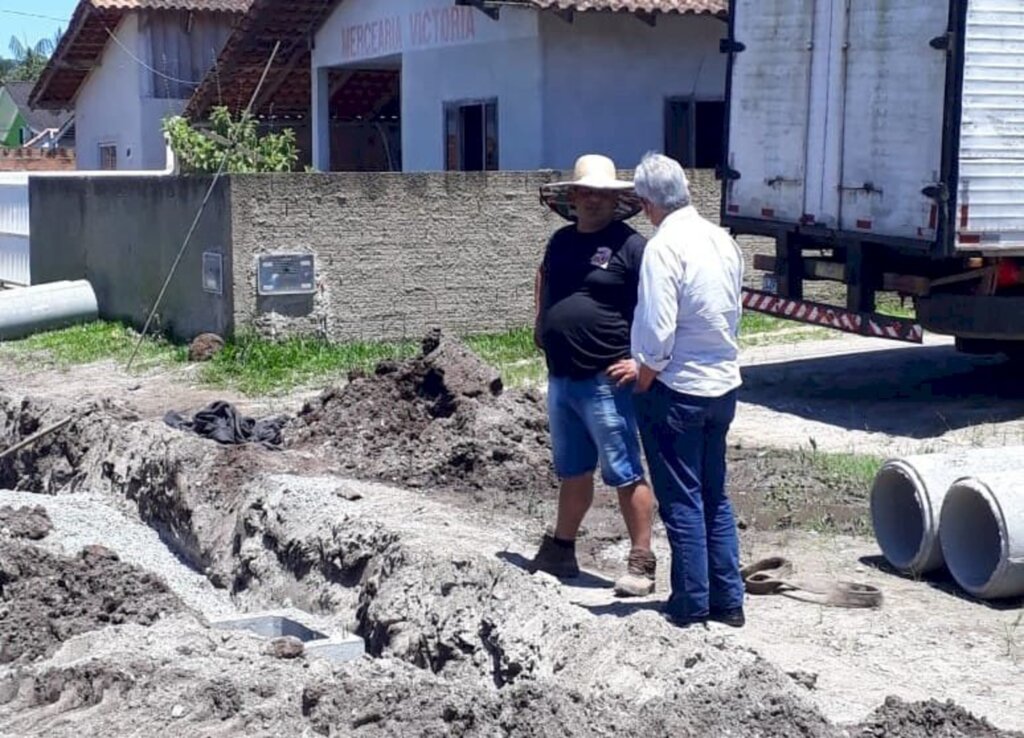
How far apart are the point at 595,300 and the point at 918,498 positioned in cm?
179

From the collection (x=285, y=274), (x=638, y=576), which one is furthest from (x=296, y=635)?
(x=285, y=274)

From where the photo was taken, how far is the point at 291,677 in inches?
251

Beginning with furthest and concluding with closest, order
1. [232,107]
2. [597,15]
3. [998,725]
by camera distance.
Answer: [232,107] < [597,15] < [998,725]

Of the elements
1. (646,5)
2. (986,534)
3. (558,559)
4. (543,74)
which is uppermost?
(646,5)

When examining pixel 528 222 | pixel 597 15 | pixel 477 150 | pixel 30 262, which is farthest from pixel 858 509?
pixel 30 262

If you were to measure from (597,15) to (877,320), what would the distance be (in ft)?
26.6

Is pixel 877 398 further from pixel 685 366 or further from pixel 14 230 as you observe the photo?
pixel 14 230

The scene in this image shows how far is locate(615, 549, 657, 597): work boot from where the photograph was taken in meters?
7.35

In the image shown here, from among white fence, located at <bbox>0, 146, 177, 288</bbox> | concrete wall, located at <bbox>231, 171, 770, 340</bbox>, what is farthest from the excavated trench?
white fence, located at <bbox>0, 146, 177, 288</bbox>

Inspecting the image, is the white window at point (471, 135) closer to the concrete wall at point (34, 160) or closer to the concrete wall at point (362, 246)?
the concrete wall at point (362, 246)

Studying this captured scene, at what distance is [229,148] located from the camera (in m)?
18.0

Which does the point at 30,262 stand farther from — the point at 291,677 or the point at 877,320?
the point at 291,677

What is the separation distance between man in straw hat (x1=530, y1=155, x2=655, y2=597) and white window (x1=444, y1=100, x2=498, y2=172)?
1318cm

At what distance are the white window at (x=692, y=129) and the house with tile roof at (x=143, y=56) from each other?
1250 centimetres
